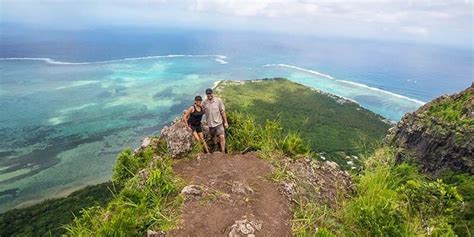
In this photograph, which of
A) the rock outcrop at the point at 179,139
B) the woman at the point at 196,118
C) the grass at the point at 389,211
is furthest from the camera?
the woman at the point at 196,118

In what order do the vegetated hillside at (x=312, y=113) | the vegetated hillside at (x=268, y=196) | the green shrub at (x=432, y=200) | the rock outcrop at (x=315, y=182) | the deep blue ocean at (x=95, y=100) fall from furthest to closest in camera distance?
the vegetated hillside at (x=312, y=113) → the deep blue ocean at (x=95, y=100) → the rock outcrop at (x=315, y=182) → the vegetated hillside at (x=268, y=196) → the green shrub at (x=432, y=200)

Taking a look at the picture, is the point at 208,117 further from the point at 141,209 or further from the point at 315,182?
the point at 141,209

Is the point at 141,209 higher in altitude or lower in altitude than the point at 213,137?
lower

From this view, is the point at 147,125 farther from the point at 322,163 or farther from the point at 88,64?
the point at 88,64

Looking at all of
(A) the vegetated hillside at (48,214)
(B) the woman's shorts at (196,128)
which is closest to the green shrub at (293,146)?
(B) the woman's shorts at (196,128)

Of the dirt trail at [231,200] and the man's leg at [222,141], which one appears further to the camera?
the man's leg at [222,141]

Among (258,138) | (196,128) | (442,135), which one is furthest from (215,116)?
(442,135)

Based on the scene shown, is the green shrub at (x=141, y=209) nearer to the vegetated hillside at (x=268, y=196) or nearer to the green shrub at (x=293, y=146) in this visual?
the vegetated hillside at (x=268, y=196)

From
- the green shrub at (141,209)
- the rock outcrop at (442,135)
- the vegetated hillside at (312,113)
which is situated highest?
the green shrub at (141,209)

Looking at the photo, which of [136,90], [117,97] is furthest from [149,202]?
[136,90]
